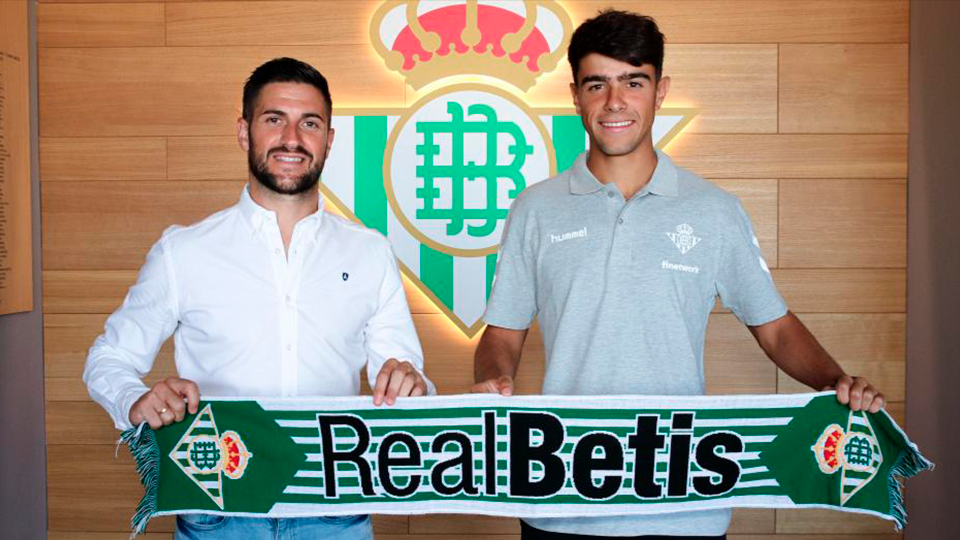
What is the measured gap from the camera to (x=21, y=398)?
107 inches

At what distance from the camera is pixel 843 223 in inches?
107

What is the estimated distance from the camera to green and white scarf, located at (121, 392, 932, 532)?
168cm

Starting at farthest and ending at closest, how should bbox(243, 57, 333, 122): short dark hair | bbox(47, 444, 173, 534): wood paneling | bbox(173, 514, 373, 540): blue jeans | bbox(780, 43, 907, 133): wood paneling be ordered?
bbox(47, 444, 173, 534): wood paneling → bbox(780, 43, 907, 133): wood paneling → bbox(243, 57, 333, 122): short dark hair → bbox(173, 514, 373, 540): blue jeans

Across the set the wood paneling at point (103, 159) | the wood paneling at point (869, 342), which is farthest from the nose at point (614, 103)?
the wood paneling at point (103, 159)

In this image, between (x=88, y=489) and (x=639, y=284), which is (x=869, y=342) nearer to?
(x=639, y=284)

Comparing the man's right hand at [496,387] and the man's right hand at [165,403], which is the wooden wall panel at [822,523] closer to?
the man's right hand at [496,387]

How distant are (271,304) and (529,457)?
0.61 m

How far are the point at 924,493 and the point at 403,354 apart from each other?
1.78m

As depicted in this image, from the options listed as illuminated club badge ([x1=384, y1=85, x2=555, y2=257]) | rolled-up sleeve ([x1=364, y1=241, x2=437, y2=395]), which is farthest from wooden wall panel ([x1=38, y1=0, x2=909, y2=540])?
rolled-up sleeve ([x1=364, y1=241, x2=437, y2=395])

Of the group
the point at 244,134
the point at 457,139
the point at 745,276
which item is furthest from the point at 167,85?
the point at 745,276

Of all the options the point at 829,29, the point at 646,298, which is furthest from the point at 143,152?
the point at 829,29

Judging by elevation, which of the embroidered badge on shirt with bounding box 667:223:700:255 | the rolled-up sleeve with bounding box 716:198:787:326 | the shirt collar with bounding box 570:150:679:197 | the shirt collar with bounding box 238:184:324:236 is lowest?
the rolled-up sleeve with bounding box 716:198:787:326

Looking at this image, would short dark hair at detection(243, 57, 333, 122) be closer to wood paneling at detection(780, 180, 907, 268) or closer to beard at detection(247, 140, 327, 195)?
beard at detection(247, 140, 327, 195)

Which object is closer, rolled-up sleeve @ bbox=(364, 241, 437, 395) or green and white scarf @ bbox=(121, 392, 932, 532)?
green and white scarf @ bbox=(121, 392, 932, 532)
